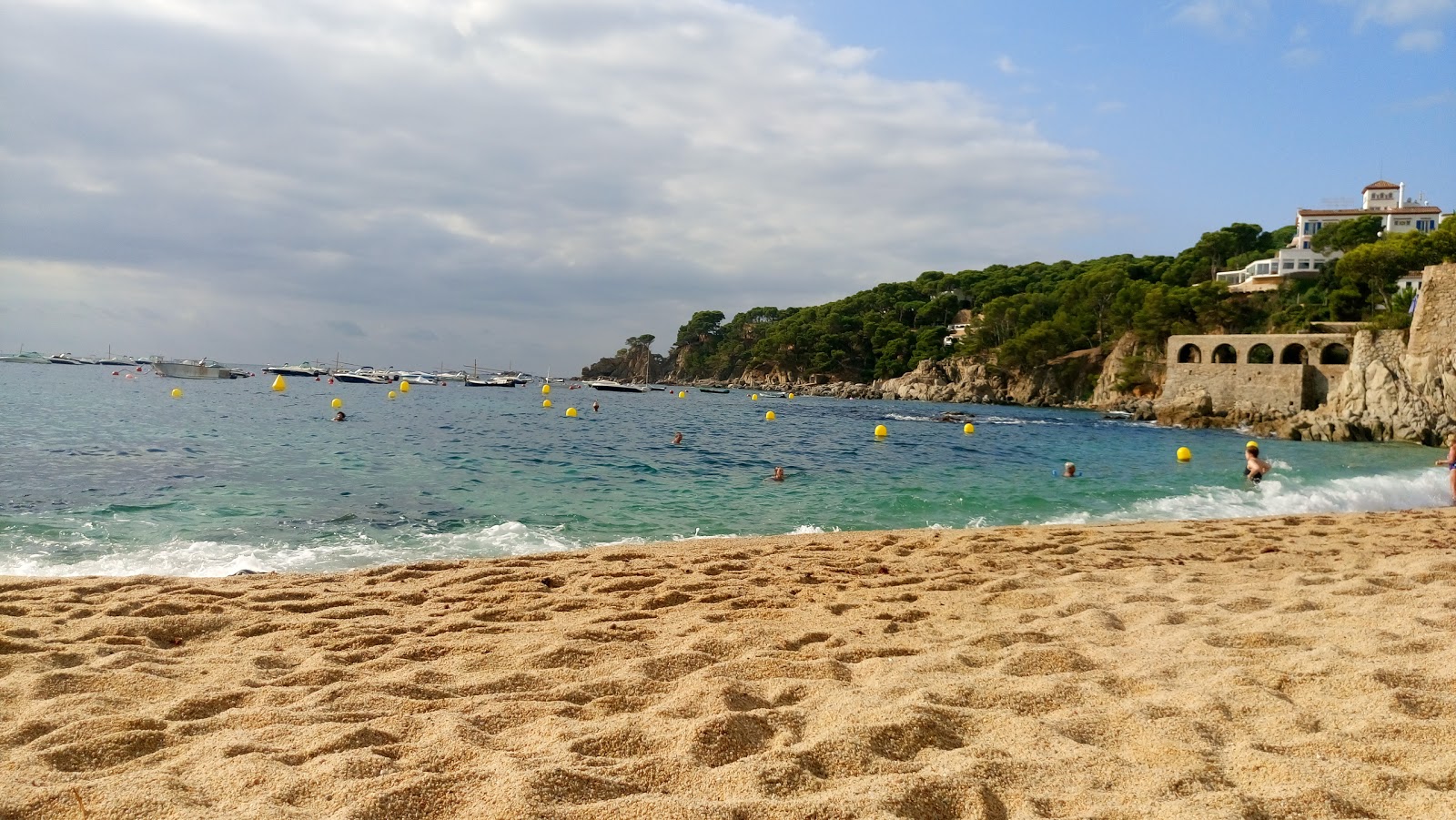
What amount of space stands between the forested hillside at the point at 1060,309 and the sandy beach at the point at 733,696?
48118 millimetres

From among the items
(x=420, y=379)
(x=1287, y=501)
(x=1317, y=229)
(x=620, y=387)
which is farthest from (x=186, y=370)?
(x=1317, y=229)

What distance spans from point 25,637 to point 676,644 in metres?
3.76

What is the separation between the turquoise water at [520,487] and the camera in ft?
31.4

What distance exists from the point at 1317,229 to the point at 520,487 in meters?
91.3

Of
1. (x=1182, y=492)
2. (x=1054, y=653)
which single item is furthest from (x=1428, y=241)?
(x=1054, y=653)

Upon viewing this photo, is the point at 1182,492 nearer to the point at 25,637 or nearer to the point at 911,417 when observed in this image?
the point at 25,637

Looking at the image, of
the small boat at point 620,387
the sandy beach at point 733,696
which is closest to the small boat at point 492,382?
the small boat at point 620,387

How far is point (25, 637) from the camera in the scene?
457 centimetres

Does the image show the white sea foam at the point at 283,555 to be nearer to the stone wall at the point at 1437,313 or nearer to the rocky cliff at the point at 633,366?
the stone wall at the point at 1437,313

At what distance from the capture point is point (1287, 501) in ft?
46.4

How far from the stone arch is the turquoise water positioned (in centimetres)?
2069

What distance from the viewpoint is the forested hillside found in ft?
180

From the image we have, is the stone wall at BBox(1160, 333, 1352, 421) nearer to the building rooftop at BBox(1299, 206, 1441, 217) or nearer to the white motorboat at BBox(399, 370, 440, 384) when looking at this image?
the building rooftop at BBox(1299, 206, 1441, 217)

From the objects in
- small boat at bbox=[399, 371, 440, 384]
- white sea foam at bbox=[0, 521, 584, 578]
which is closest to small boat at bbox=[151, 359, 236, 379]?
small boat at bbox=[399, 371, 440, 384]
